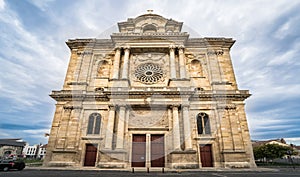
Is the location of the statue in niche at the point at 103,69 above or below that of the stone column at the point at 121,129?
above

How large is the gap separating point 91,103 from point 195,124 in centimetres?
1161

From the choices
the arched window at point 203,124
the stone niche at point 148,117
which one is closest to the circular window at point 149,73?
the stone niche at point 148,117

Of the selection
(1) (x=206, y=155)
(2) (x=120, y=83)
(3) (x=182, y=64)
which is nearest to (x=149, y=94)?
(2) (x=120, y=83)

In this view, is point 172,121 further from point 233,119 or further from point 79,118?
point 79,118

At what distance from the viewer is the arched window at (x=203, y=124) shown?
58.1 feet

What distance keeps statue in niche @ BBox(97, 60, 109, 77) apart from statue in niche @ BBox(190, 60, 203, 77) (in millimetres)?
11290

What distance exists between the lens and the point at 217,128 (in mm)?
17625

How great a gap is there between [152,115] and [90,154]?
749 centimetres

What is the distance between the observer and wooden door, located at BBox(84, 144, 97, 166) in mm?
16953

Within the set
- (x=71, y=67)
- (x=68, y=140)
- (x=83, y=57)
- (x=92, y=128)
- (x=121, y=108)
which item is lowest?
(x=68, y=140)

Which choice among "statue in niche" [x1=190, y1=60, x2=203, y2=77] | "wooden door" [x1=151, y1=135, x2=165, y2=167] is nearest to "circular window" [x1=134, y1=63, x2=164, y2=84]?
"statue in niche" [x1=190, y1=60, x2=203, y2=77]

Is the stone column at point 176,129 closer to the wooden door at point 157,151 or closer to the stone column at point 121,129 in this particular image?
the wooden door at point 157,151

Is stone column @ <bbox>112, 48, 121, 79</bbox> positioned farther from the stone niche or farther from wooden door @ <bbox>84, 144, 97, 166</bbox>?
wooden door @ <bbox>84, 144, 97, 166</bbox>

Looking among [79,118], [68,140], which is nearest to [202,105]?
[79,118]
